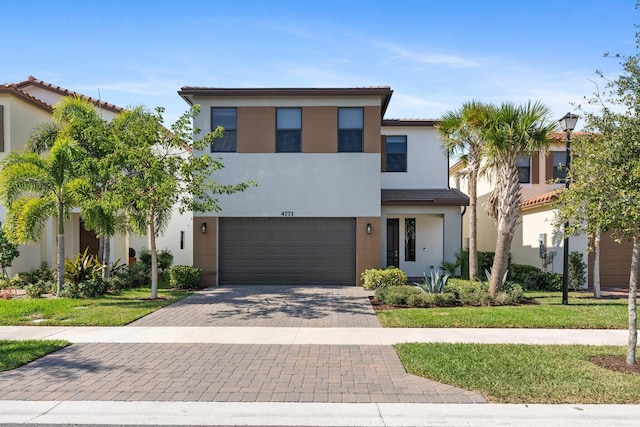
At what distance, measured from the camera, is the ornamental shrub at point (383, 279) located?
14875 mm

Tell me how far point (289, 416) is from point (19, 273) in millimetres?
13997

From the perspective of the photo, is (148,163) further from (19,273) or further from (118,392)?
(118,392)

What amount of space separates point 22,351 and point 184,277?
25.4ft

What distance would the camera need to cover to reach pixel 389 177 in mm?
18734

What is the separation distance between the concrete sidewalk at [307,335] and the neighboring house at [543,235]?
17.1 feet

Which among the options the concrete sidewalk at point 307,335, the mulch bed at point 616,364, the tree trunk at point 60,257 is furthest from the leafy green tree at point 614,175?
the tree trunk at point 60,257

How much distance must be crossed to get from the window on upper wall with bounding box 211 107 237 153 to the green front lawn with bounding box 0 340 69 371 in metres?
9.22

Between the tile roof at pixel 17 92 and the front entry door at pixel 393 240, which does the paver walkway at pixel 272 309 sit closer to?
the front entry door at pixel 393 240

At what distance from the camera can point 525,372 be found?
654 cm

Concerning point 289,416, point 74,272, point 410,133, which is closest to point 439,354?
point 289,416

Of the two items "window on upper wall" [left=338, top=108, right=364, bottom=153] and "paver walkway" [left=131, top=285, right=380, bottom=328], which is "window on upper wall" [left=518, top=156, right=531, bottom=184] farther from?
"paver walkway" [left=131, top=285, right=380, bottom=328]

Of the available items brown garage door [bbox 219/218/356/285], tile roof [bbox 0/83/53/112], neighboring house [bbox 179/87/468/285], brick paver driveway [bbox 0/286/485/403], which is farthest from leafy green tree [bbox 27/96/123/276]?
brick paver driveway [bbox 0/286/485/403]

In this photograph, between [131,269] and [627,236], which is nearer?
[627,236]

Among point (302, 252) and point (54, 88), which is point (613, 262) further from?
point (54, 88)
